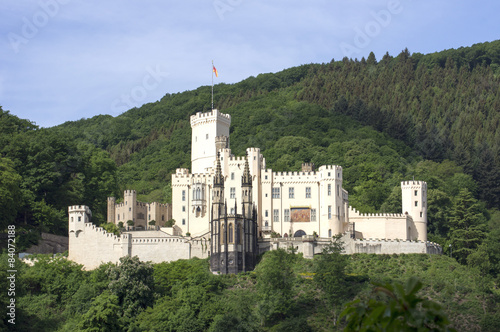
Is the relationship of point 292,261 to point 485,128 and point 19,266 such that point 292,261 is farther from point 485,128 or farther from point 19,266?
point 485,128

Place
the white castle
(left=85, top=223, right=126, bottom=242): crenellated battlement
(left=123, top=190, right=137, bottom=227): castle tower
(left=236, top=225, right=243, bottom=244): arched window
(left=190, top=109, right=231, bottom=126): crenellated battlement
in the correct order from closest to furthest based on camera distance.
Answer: (left=236, top=225, right=243, bottom=244): arched window → (left=85, top=223, right=126, bottom=242): crenellated battlement → the white castle → (left=123, top=190, right=137, bottom=227): castle tower → (left=190, top=109, right=231, bottom=126): crenellated battlement

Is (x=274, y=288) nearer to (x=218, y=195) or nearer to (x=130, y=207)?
(x=218, y=195)

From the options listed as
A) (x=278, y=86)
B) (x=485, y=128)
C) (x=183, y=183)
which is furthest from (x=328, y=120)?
(x=183, y=183)

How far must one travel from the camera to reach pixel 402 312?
10.3m

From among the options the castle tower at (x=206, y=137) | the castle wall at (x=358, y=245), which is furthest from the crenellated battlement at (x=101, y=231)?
the castle tower at (x=206, y=137)

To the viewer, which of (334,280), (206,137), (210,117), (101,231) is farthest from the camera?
(210,117)

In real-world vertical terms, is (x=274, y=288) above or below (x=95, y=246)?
below

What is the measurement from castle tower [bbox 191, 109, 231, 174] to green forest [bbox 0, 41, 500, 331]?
11.2 meters

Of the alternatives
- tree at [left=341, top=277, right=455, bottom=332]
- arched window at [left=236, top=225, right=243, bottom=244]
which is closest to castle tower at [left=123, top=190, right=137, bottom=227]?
arched window at [left=236, top=225, right=243, bottom=244]

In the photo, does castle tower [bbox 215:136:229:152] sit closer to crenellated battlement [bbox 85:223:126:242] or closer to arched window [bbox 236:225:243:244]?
arched window [bbox 236:225:243:244]

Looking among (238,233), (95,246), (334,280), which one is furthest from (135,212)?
(334,280)

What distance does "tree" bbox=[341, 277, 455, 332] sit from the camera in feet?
33.2

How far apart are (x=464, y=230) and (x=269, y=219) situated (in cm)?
1954

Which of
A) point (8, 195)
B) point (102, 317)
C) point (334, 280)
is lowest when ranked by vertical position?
point (102, 317)
